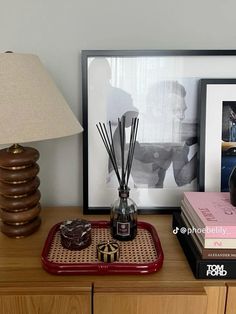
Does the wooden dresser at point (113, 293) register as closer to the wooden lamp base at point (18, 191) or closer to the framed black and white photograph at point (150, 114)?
the wooden lamp base at point (18, 191)

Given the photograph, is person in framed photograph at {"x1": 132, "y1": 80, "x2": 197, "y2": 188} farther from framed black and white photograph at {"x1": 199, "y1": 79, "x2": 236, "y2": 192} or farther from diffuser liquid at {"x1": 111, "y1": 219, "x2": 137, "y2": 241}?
diffuser liquid at {"x1": 111, "y1": 219, "x2": 137, "y2": 241}

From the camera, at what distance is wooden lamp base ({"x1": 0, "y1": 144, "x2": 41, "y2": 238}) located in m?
0.84

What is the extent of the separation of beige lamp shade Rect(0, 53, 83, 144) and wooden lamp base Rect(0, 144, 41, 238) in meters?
0.16

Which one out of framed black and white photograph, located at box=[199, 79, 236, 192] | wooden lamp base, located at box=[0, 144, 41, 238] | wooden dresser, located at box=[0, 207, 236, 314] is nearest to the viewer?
wooden dresser, located at box=[0, 207, 236, 314]

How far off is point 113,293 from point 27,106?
0.44m

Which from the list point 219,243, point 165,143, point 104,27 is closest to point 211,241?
point 219,243

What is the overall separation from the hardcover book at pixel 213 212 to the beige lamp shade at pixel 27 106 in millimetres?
360

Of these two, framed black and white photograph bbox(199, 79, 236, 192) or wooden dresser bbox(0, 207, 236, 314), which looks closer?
wooden dresser bbox(0, 207, 236, 314)

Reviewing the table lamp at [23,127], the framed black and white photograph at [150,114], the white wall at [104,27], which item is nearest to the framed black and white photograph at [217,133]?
the framed black and white photograph at [150,114]

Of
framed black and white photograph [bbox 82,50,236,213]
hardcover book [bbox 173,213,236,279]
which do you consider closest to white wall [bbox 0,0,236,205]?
framed black and white photograph [bbox 82,50,236,213]

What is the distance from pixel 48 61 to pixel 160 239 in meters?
0.63

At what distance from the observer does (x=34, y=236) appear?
90 cm

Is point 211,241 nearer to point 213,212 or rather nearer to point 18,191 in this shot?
point 213,212

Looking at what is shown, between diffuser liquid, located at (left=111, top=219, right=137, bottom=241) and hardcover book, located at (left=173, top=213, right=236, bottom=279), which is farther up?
diffuser liquid, located at (left=111, top=219, right=137, bottom=241)
